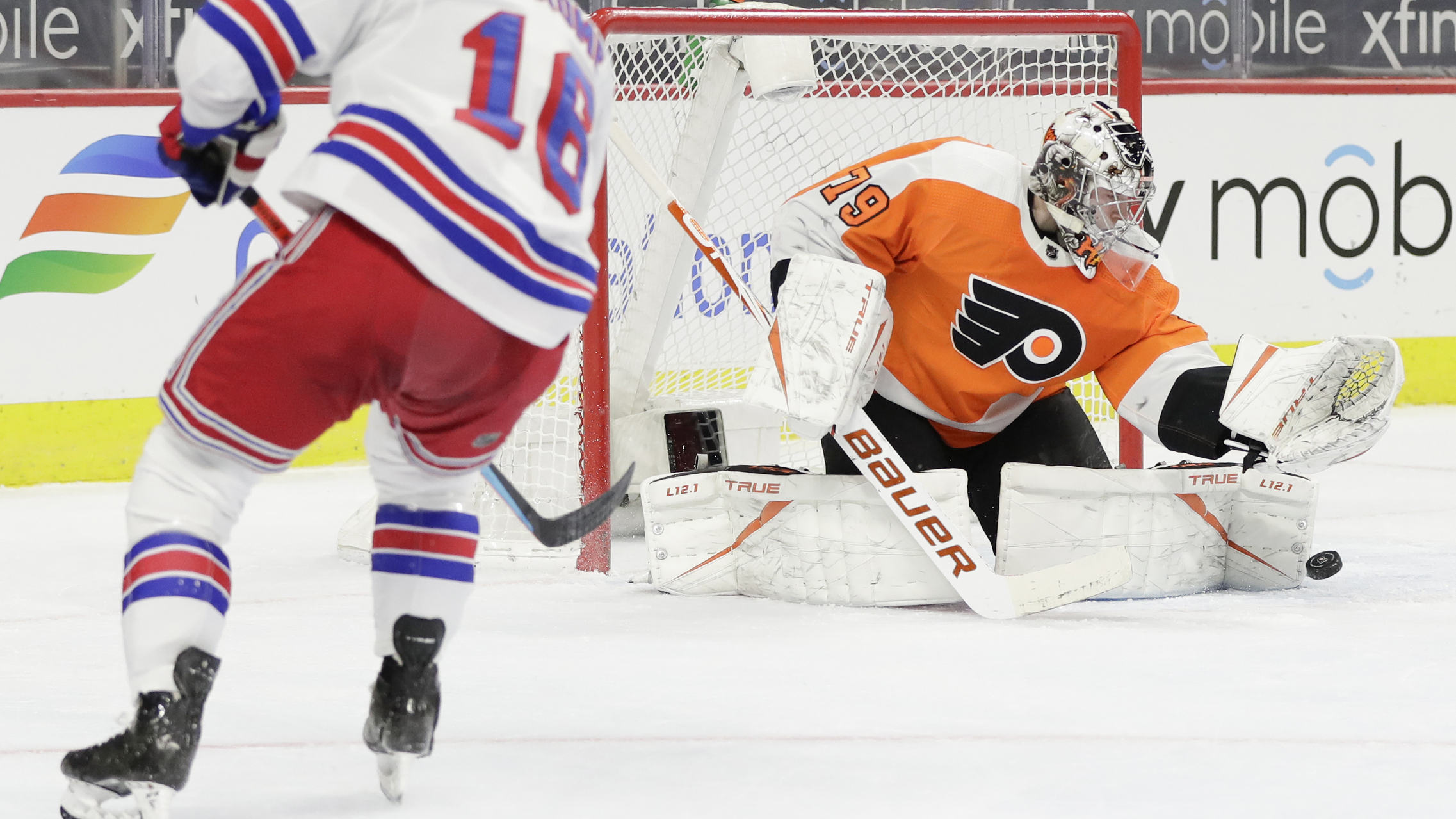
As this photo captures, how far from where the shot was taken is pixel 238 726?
174 centimetres

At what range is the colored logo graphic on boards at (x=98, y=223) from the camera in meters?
3.86

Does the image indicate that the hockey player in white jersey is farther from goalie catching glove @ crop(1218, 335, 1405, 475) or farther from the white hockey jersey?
goalie catching glove @ crop(1218, 335, 1405, 475)

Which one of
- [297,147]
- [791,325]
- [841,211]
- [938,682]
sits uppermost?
[297,147]

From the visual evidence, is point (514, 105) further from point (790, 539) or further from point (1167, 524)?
point (1167, 524)

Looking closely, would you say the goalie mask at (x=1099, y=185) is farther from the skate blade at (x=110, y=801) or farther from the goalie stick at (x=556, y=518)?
the skate blade at (x=110, y=801)

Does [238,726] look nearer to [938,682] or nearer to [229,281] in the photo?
[938,682]

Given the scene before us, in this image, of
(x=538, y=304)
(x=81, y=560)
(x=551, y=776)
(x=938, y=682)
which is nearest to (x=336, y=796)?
(x=551, y=776)

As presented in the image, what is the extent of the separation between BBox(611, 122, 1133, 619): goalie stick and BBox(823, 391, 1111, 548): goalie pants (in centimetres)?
15

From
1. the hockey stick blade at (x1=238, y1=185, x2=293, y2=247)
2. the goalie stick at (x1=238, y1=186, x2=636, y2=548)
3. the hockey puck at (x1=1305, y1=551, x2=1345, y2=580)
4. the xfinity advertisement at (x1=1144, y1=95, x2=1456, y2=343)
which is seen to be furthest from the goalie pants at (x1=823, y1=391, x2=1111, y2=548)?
the xfinity advertisement at (x1=1144, y1=95, x2=1456, y2=343)

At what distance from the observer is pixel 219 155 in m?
1.39

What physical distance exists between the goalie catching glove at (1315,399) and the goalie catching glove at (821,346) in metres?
0.57

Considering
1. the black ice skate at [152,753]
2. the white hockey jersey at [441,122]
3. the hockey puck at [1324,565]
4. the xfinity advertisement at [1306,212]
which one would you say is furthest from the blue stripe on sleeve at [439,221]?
the xfinity advertisement at [1306,212]

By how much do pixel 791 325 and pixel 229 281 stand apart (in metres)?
2.12

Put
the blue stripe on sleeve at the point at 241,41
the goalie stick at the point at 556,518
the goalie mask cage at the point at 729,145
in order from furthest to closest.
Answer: the goalie mask cage at the point at 729,145 < the goalie stick at the point at 556,518 < the blue stripe on sleeve at the point at 241,41
